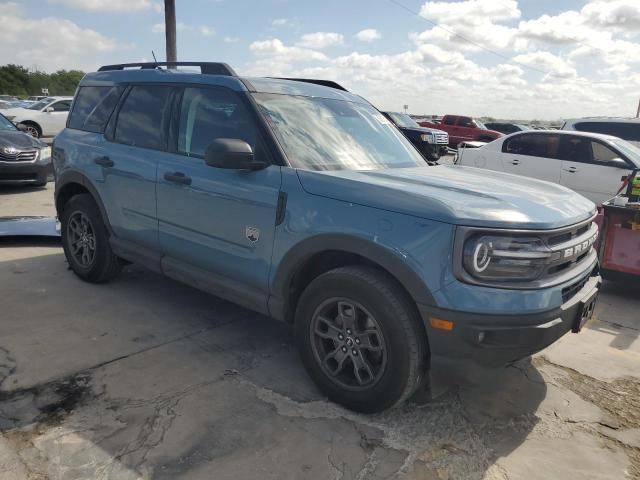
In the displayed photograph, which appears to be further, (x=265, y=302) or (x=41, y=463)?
(x=265, y=302)

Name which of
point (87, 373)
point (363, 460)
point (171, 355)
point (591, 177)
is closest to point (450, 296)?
point (363, 460)

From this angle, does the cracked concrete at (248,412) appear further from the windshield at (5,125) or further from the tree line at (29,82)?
the tree line at (29,82)

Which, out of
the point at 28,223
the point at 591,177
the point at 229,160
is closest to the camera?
the point at 229,160

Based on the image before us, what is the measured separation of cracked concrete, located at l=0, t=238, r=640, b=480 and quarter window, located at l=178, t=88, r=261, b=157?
1409 mm

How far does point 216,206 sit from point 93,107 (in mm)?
2090

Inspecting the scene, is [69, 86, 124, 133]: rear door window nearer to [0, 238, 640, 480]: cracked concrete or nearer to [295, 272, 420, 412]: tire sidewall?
[0, 238, 640, 480]: cracked concrete

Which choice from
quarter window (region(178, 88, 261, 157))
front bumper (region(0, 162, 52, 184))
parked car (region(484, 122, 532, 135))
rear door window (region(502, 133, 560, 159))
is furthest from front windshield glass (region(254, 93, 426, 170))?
parked car (region(484, 122, 532, 135))

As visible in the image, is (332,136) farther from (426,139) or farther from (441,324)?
(426,139)

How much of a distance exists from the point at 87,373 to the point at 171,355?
1.75ft

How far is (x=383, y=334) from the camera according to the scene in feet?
8.80

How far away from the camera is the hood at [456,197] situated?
2.51 m

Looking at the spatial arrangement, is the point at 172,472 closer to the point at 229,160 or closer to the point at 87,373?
the point at 87,373

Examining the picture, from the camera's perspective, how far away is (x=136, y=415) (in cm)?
283

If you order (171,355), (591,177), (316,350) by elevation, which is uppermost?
(591,177)
